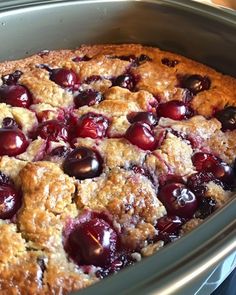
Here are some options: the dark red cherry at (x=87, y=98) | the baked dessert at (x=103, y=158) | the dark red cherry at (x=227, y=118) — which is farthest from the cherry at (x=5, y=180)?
the dark red cherry at (x=227, y=118)

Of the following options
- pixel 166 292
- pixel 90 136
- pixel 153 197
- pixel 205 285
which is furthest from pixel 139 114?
pixel 166 292

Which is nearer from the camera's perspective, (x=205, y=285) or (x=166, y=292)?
(x=166, y=292)

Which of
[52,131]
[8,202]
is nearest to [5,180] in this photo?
[8,202]

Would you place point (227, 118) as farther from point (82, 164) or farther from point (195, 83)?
point (82, 164)

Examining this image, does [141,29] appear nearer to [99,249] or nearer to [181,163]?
[181,163]

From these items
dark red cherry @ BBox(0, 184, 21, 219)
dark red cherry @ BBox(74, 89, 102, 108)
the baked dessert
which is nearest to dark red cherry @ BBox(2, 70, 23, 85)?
the baked dessert

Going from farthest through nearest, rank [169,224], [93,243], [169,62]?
[169,62] < [169,224] < [93,243]
